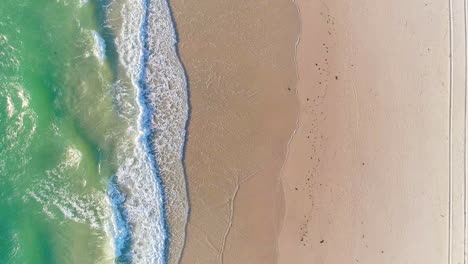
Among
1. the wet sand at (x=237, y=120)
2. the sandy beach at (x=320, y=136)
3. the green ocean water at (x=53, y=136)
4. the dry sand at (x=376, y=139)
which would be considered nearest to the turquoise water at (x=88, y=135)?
the green ocean water at (x=53, y=136)

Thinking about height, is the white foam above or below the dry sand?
above

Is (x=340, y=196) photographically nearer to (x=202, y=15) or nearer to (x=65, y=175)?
(x=202, y=15)

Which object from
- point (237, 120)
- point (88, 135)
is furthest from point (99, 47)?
point (237, 120)

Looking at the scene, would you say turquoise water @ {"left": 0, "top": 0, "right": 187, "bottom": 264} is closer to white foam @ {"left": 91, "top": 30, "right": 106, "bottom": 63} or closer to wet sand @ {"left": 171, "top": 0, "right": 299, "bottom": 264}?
white foam @ {"left": 91, "top": 30, "right": 106, "bottom": 63}

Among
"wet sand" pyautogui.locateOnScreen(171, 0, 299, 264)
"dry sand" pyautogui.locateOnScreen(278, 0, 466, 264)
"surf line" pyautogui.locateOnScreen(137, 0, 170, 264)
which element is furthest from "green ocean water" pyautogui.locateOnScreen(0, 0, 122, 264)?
"dry sand" pyautogui.locateOnScreen(278, 0, 466, 264)

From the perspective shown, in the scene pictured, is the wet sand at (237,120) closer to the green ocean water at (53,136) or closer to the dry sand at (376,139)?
the dry sand at (376,139)

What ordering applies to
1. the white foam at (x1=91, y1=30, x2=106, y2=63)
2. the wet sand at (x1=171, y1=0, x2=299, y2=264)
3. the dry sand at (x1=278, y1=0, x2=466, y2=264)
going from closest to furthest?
the wet sand at (x1=171, y1=0, x2=299, y2=264)
the dry sand at (x1=278, y1=0, x2=466, y2=264)
the white foam at (x1=91, y1=30, x2=106, y2=63)

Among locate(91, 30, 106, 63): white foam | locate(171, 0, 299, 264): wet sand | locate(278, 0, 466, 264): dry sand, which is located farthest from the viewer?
locate(91, 30, 106, 63): white foam

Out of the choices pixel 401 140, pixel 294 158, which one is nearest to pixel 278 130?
pixel 294 158
